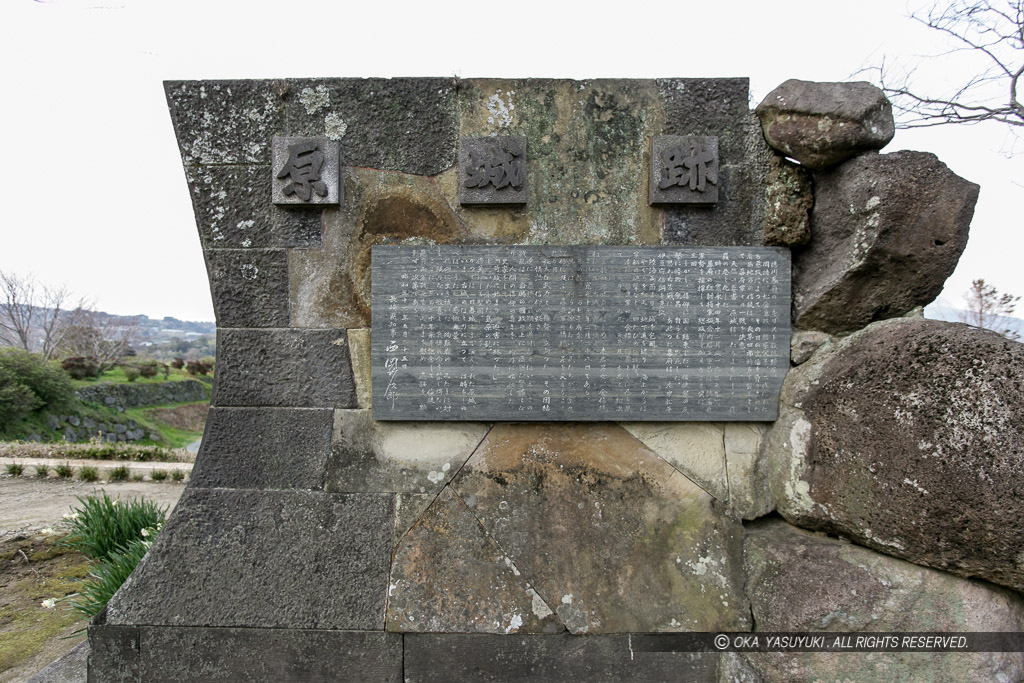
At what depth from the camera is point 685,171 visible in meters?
2.52

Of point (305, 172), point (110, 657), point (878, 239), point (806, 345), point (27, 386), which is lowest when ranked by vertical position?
point (110, 657)

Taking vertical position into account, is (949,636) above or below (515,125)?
below

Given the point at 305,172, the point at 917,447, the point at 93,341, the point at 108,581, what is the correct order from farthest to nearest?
the point at 93,341 → the point at 108,581 → the point at 305,172 → the point at 917,447

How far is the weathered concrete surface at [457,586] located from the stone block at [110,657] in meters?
1.29

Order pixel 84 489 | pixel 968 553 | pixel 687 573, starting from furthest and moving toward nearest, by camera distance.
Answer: pixel 84 489 → pixel 687 573 → pixel 968 553

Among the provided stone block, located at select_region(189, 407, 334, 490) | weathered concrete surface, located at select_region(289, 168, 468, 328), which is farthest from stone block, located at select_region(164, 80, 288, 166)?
stone block, located at select_region(189, 407, 334, 490)

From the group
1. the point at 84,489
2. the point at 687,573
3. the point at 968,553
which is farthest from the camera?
the point at 84,489

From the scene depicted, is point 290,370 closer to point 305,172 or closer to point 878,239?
point 305,172

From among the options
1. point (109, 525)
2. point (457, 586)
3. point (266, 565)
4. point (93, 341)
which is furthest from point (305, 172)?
point (93, 341)

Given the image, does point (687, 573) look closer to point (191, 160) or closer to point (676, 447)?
point (676, 447)

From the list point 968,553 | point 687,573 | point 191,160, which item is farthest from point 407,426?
point 968,553

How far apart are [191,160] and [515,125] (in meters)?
1.68

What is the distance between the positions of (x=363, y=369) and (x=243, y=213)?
3.36 ft

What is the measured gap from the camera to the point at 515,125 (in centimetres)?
256
